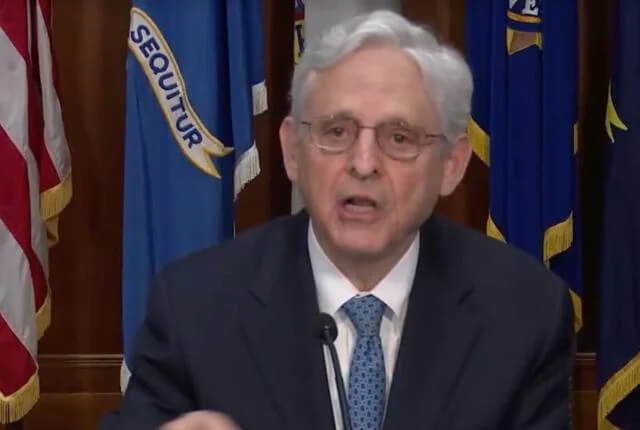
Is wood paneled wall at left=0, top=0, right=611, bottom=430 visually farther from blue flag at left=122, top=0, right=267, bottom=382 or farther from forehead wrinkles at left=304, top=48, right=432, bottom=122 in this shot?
forehead wrinkles at left=304, top=48, right=432, bottom=122

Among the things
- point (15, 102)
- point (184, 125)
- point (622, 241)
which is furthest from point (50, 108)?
point (622, 241)

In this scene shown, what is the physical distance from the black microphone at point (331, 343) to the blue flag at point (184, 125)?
1.68 m

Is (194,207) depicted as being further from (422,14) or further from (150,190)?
(422,14)

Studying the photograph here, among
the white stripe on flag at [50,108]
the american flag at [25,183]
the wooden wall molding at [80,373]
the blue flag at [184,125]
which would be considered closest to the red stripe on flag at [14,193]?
the american flag at [25,183]

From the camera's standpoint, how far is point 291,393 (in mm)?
1589

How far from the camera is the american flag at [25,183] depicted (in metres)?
3.08

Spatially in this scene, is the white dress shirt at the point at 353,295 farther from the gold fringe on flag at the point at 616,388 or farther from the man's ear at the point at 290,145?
the gold fringe on flag at the point at 616,388

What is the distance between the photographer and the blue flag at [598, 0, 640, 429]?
3.18 m

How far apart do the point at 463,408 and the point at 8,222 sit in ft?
6.24

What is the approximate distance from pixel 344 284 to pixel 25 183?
168cm

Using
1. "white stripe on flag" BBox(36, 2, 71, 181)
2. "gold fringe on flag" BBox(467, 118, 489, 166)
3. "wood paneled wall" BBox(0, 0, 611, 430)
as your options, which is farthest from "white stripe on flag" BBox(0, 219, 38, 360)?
"gold fringe on flag" BBox(467, 118, 489, 166)

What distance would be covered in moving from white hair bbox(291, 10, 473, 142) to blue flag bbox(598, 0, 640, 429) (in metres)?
1.67

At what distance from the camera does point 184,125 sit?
Answer: 318cm

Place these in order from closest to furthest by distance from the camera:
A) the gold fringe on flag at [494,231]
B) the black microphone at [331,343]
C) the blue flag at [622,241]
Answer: the black microphone at [331,343], the blue flag at [622,241], the gold fringe on flag at [494,231]
